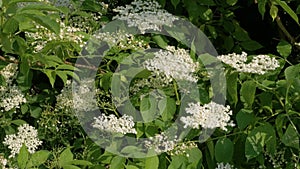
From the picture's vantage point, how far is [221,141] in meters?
1.90

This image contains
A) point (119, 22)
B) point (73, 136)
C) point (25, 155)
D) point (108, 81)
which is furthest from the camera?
point (73, 136)

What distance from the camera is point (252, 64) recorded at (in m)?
1.84

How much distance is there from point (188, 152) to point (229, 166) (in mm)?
145

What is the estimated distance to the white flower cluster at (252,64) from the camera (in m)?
1.83

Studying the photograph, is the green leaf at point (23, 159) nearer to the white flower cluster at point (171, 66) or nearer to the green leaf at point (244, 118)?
the white flower cluster at point (171, 66)

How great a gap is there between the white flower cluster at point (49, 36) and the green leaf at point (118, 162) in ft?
1.48

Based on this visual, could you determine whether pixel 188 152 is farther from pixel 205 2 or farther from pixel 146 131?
pixel 205 2

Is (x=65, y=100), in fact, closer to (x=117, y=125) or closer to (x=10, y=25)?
(x=117, y=125)

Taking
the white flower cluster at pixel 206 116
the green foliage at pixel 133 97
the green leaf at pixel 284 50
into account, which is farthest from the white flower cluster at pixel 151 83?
the green leaf at pixel 284 50

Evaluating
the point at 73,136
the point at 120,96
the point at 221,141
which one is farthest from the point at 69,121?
the point at 221,141

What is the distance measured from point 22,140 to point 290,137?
3.32ft

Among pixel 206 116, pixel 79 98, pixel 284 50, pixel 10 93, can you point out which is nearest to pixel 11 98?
pixel 10 93

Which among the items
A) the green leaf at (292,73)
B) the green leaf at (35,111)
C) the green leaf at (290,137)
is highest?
the green leaf at (292,73)

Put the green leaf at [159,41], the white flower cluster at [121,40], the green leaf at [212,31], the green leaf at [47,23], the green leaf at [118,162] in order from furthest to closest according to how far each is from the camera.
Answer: the green leaf at [212,31] < the green leaf at [159,41] < the white flower cluster at [121,40] < the green leaf at [118,162] < the green leaf at [47,23]
